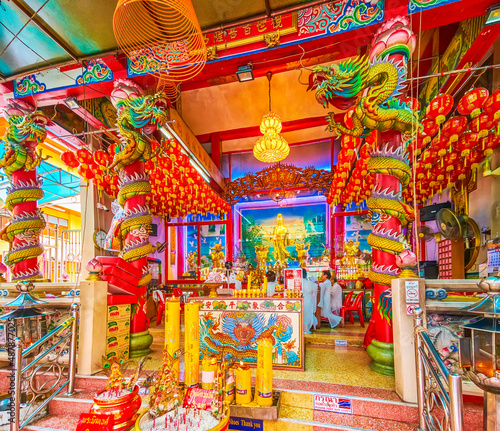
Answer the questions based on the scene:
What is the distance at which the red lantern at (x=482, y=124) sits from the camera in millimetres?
3589

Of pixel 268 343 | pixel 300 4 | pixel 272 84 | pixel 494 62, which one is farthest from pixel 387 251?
pixel 272 84

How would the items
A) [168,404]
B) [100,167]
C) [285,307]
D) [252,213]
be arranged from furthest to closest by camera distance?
[252,213] < [100,167] < [285,307] < [168,404]

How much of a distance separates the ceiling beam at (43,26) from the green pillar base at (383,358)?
15.8 ft

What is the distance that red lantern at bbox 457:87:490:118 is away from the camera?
338 cm

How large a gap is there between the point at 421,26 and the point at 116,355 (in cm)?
461

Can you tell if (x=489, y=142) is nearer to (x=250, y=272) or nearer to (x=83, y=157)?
(x=250, y=272)

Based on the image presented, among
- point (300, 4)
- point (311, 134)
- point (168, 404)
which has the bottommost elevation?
point (168, 404)

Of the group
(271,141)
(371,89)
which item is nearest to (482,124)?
(371,89)

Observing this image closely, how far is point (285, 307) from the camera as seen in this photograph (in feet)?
9.61

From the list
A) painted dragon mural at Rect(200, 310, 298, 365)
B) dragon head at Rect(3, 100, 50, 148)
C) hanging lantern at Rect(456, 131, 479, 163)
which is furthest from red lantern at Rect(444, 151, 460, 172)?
dragon head at Rect(3, 100, 50, 148)

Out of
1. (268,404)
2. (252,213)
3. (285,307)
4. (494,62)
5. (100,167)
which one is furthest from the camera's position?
(252,213)

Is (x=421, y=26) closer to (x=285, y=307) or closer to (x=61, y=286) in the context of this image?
(x=285, y=307)

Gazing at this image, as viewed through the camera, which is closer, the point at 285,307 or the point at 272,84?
the point at 285,307

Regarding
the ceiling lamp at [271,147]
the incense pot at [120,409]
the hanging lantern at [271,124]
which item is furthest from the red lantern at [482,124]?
the incense pot at [120,409]
